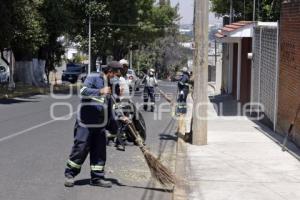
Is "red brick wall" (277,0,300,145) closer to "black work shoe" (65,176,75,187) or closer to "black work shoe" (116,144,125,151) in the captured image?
"black work shoe" (116,144,125,151)

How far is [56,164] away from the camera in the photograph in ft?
35.0

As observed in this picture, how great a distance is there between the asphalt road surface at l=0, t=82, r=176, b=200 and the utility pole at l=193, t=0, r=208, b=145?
77 cm

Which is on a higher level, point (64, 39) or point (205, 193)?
point (64, 39)

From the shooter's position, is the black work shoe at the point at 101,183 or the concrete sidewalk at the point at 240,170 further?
the black work shoe at the point at 101,183

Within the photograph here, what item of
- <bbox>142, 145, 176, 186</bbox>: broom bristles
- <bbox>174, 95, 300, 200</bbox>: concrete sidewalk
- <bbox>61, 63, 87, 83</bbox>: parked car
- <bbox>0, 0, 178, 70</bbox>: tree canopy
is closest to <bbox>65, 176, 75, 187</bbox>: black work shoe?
<bbox>142, 145, 176, 186</bbox>: broom bristles

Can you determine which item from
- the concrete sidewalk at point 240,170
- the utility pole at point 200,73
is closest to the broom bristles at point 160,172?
the concrete sidewalk at point 240,170

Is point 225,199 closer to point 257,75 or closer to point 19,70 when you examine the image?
point 257,75

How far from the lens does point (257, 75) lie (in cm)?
2086

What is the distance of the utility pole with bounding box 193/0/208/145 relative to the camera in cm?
1369

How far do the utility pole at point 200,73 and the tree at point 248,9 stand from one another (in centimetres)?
1615

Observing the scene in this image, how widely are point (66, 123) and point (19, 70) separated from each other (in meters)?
24.2

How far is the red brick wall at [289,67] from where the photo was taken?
1357cm

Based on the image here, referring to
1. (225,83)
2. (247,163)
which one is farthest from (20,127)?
(225,83)

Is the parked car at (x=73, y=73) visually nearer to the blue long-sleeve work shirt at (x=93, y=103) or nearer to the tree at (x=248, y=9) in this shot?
the tree at (x=248, y=9)
